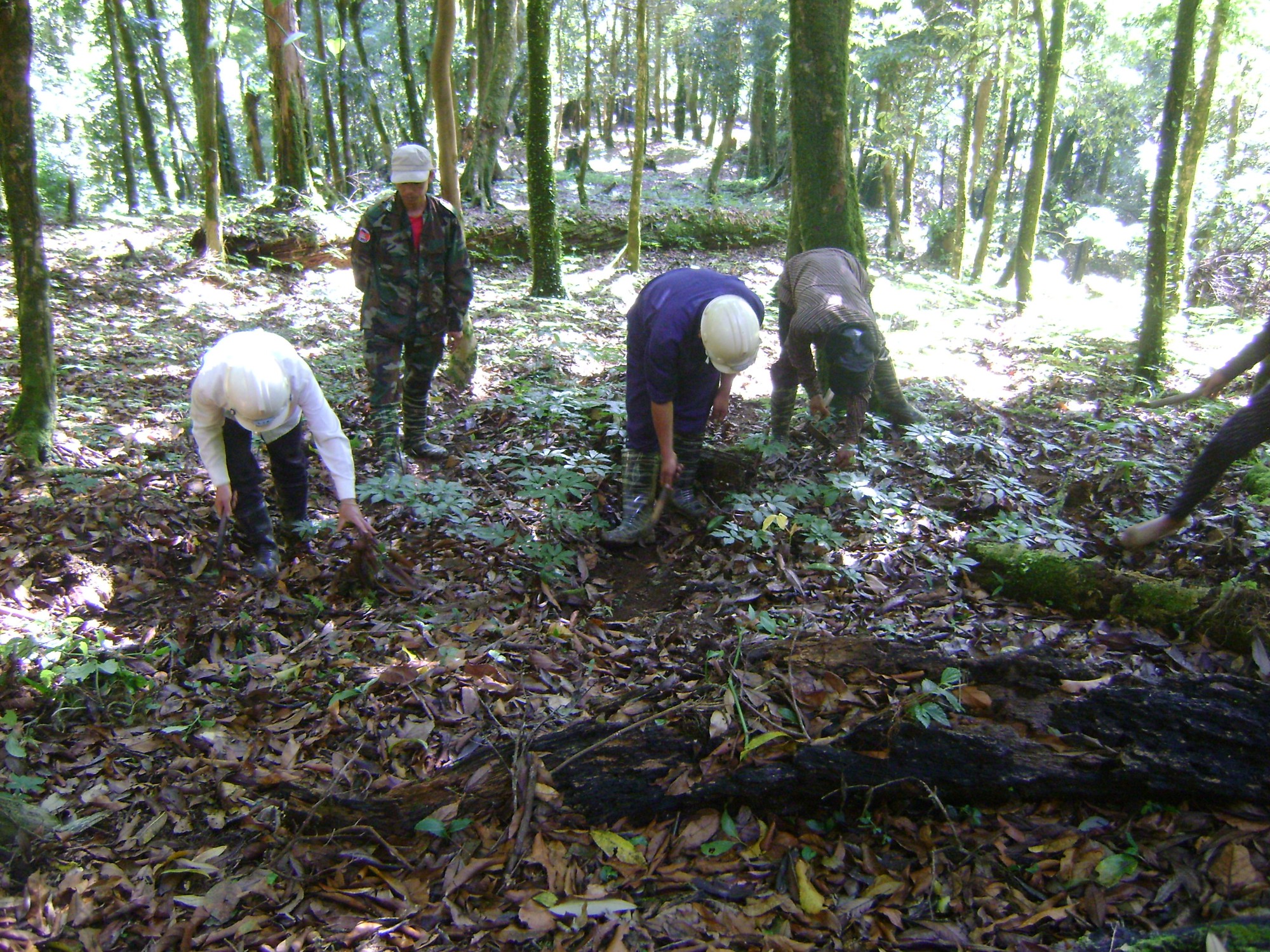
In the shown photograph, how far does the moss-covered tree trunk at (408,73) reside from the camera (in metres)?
14.2

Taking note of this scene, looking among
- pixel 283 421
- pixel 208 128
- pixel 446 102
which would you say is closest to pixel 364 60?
pixel 208 128

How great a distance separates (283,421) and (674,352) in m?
Answer: 2.14

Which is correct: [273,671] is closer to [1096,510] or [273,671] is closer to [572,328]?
[1096,510]

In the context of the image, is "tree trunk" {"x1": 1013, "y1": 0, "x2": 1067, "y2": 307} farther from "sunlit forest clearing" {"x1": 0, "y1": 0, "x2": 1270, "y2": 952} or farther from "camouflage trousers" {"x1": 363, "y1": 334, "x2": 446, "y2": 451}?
"camouflage trousers" {"x1": 363, "y1": 334, "x2": 446, "y2": 451}

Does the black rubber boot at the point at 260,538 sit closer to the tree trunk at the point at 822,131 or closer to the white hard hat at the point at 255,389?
the white hard hat at the point at 255,389

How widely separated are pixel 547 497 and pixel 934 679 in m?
2.67

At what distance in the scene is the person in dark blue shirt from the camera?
3.85m

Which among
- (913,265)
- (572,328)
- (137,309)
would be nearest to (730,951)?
(572,328)

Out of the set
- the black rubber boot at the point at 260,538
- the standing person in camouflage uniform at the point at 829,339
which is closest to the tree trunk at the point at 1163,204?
the standing person in camouflage uniform at the point at 829,339

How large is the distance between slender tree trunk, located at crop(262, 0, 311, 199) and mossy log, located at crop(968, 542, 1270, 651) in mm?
12478

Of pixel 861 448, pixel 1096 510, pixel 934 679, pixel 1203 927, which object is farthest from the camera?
pixel 861 448

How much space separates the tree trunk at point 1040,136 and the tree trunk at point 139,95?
16.4 m

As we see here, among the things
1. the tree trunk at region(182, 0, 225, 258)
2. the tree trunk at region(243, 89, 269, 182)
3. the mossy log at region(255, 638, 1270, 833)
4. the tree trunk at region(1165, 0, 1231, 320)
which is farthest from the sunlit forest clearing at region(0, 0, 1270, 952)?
the tree trunk at region(243, 89, 269, 182)

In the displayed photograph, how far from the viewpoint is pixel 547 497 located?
4.75 metres
